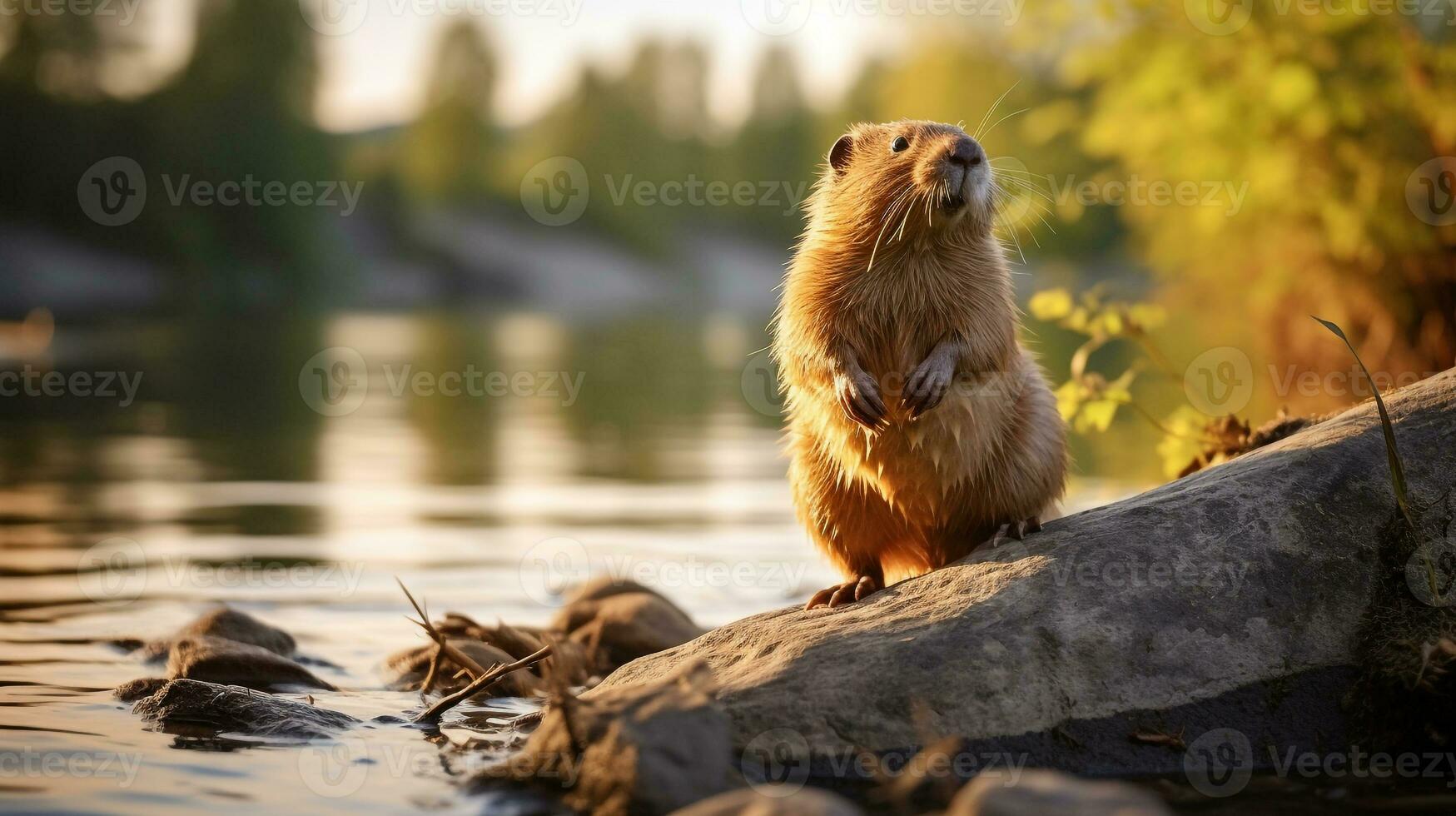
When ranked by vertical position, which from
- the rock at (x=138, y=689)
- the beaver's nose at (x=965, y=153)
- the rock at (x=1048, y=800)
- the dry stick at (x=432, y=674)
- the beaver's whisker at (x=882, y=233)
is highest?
the beaver's nose at (x=965, y=153)

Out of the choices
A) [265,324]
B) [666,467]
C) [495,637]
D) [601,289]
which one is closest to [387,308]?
[265,324]

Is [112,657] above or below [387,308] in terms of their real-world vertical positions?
below

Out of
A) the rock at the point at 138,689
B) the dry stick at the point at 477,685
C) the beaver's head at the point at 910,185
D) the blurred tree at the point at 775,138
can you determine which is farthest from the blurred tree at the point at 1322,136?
the blurred tree at the point at 775,138

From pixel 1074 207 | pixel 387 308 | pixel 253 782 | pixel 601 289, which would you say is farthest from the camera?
pixel 601 289

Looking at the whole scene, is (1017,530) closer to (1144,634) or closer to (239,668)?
(1144,634)

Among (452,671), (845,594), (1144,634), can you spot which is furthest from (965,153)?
(452,671)

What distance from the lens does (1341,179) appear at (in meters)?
12.5

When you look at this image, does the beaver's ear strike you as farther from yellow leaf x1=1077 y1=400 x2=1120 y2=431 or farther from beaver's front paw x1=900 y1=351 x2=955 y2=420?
yellow leaf x1=1077 y1=400 x2=1120 y2=431

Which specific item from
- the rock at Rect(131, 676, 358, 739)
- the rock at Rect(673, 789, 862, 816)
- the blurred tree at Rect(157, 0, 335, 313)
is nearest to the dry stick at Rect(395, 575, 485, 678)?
the rock at Rect(131, 676, 358, 739)

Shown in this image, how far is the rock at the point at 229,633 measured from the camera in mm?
6523

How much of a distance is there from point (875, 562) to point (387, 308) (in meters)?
56.6

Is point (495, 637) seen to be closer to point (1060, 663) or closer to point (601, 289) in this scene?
point (1060, 663)

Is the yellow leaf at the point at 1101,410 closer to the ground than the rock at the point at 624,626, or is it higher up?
higher up

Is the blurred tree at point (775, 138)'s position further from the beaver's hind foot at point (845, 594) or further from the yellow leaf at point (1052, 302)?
the beaver's hind foot at point (845, 594)
